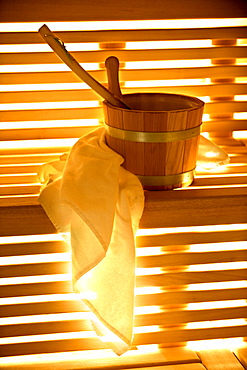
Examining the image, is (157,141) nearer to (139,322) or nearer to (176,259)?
(176,259)

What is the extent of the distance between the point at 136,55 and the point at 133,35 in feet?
0.25

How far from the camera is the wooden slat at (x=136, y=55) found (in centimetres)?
201

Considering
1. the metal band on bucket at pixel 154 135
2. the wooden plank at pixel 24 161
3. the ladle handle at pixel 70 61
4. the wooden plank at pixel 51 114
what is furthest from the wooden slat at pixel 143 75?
the metal band on bucket at pixel 154 135

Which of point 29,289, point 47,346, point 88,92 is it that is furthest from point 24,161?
point 47,346

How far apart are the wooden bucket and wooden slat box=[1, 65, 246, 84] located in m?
0.38

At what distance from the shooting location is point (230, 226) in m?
1.91

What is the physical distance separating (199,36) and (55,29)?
57cm

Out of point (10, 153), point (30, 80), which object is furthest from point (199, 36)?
point (10, 153)

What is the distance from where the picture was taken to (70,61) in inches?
61.9

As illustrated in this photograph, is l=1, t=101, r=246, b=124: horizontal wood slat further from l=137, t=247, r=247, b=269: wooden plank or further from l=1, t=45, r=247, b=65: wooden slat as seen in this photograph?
l=137, t=247, r=247, b=269: wooden plank

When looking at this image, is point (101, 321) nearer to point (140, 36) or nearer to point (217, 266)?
point (217, 266)

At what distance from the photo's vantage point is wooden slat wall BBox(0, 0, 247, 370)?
181 cm

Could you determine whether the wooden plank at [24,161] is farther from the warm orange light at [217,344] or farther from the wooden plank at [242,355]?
the wooden plank at [242,355]

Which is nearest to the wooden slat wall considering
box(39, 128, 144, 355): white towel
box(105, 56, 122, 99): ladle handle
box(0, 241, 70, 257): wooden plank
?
box(0, 241, 70, 257): wooden plank
